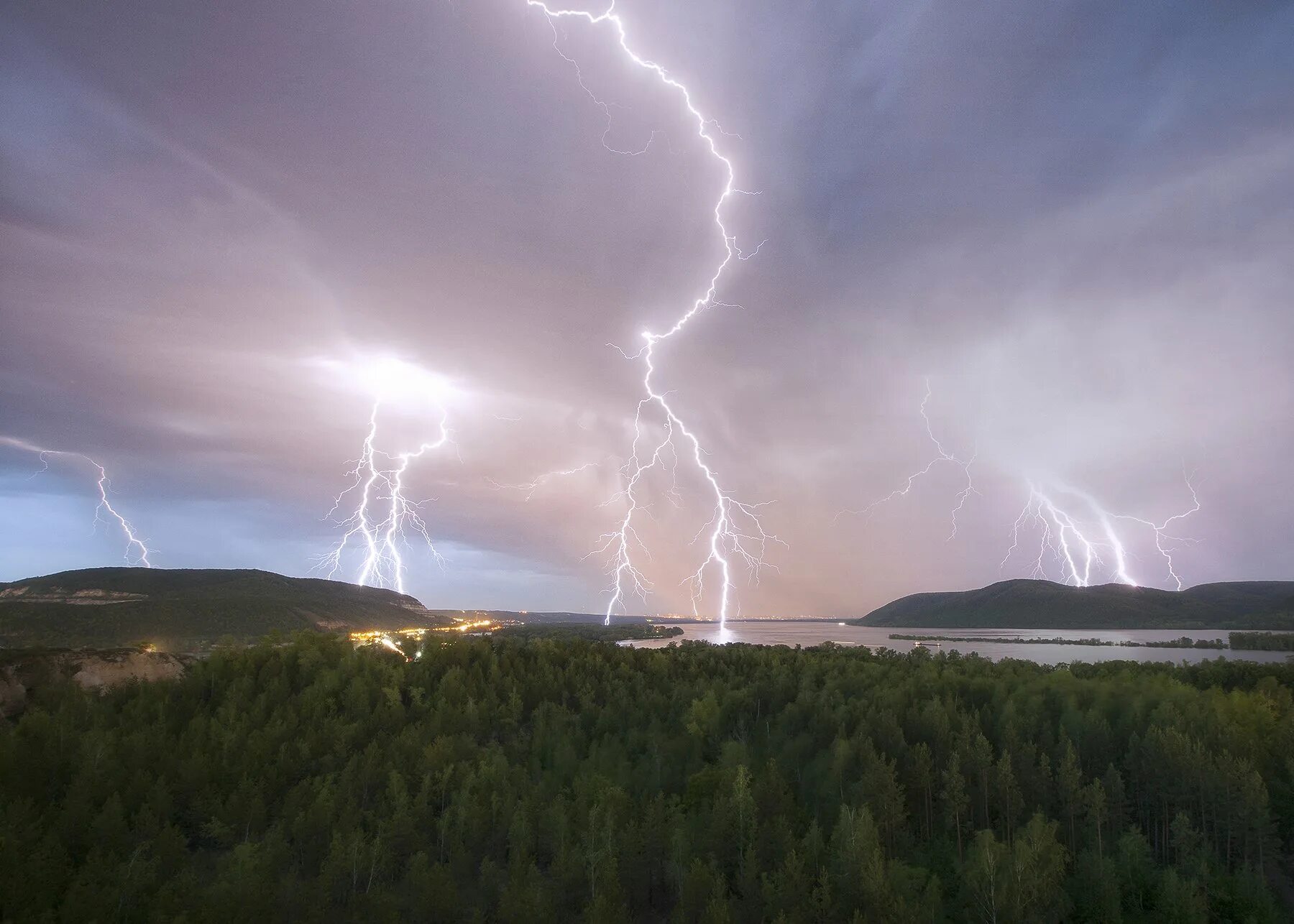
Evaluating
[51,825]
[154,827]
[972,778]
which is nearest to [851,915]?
[972,778]

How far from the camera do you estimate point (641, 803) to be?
32.3 m

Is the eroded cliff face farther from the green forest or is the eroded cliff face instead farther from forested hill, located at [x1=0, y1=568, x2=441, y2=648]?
forested hill, located at [x1=0, y1=568, x2=441, y2=648]

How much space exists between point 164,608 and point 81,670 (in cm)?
10530

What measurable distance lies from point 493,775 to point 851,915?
17986 millimetres

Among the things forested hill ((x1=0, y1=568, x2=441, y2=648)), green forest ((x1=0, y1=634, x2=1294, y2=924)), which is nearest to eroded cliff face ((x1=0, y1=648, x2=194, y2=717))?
green forest ((x1=0, y1=634, x2=1294, y2=924))

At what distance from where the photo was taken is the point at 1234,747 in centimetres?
3619

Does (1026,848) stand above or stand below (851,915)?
above

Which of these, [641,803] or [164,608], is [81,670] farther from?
[164,608]

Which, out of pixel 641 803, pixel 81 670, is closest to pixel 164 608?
pixel 81 670

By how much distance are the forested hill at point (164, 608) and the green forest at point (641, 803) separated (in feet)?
207

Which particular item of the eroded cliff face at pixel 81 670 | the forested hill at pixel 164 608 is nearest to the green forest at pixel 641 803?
the eroded cliff face at pixel 81 670

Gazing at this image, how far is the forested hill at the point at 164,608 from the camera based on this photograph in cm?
11038

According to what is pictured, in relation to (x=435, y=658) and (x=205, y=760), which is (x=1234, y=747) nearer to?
(x=205, y=760)

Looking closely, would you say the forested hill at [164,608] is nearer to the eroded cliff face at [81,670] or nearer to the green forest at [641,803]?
the eroded cliff face at [81,670]
